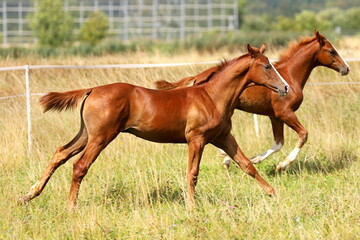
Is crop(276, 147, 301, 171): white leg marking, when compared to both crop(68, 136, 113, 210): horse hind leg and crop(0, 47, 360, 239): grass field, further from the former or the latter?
crop(68, 136, 113, 210): horse hind leg

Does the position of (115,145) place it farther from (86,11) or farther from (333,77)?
(86,11)

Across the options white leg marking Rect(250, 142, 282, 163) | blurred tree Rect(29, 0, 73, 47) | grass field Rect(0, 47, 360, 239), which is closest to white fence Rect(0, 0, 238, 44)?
blurred tree Rect(29, 0, 73, 47)

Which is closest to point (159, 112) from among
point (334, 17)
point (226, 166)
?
point (226, 166)

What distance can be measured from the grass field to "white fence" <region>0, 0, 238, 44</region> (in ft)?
200

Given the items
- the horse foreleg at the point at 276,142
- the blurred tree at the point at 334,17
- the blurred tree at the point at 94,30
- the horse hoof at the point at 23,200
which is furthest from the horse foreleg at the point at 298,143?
the blurred tree at the point at 334,17

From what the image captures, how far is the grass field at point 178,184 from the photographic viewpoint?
566cm

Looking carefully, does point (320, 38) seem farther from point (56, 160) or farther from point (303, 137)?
point (56, 160)

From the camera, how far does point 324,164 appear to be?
8680mm

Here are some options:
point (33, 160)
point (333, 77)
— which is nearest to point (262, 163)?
point (33, 160)

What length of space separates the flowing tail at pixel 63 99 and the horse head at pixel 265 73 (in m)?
1.69

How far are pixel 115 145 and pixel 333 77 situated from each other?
5533mm

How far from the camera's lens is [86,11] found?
7994 cm

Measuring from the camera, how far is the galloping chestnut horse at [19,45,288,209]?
6.42 meters

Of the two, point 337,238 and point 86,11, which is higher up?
point 86,11
